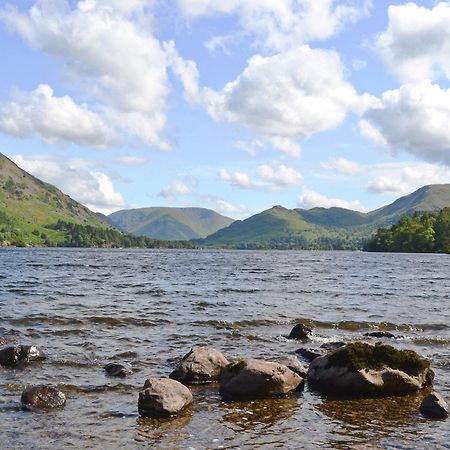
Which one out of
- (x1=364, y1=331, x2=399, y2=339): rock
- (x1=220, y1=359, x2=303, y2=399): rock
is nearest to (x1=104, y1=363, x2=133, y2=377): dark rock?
(x1=220, y1=359, x2=303, y2=399): rock

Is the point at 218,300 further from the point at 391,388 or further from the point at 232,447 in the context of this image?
the point at 232,447

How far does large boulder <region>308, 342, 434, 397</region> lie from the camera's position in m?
15.9

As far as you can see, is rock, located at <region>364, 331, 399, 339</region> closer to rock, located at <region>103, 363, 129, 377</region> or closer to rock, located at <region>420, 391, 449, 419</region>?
rock, located at <region>420, 391, 449, 419</region>

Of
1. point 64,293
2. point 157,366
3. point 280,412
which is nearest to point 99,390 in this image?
point 157,366

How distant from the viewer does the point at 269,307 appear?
38000mm

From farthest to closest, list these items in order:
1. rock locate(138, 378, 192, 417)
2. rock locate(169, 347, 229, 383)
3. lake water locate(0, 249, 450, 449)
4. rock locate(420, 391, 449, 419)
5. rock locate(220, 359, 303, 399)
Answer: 1. rock locate(169, 347, 229, 383)
2. rock locate(220, 359, 303, 399)
3. rock locate(420, 391, 449, 419)
4. rock locate(138, 378, 192, 417)
5. lake water locate(0, 249, 450, 449)

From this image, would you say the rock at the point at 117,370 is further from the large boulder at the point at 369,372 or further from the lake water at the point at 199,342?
the large boulder at the point at 369,372

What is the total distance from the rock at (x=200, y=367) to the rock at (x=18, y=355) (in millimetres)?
6208

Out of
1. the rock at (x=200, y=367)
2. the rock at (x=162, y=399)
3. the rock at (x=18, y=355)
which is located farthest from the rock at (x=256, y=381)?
the rock at (x=18, y=355)

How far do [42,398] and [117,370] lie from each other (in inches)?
163

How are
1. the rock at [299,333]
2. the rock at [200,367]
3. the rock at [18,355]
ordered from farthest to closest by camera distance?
the rock at [299,333]
the rock at [18,355]
the rock at [200,367]

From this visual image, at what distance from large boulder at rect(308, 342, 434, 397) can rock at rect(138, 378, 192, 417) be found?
4.95 metres

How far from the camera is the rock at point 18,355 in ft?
63.2

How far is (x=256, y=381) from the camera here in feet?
51.6
